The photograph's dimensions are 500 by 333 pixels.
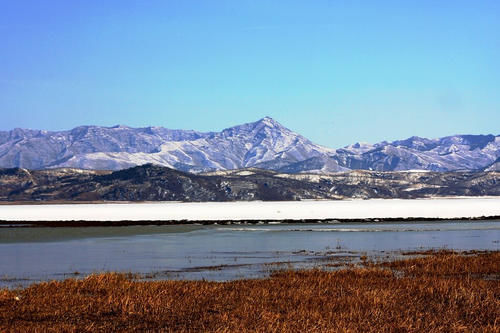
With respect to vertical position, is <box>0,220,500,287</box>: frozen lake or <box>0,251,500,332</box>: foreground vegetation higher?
<box>0,251,500,332</box>: foreground vegetation

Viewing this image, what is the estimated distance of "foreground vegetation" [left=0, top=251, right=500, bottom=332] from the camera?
741 inches

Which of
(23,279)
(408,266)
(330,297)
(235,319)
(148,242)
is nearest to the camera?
(235,319)

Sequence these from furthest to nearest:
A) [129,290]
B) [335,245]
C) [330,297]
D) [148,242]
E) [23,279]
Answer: [148,242]
[335,245]
[23,279]
[129,290]
[330,297]

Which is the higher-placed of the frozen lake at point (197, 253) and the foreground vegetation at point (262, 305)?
the foreground vegetation at point (262, 305)

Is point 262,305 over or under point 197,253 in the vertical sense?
over

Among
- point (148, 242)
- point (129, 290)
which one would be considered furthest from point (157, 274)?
point (148, 242)

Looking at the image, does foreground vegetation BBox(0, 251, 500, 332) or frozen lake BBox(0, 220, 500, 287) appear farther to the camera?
frozen lake BBox(0, 220, 500, 287)

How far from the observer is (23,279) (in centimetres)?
3303

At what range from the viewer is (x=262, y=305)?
874 inches

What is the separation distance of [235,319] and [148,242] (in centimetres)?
4368

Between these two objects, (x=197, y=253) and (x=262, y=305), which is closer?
(x=262, y=305)

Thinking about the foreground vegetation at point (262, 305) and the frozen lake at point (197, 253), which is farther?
the frozen lake at point (197, 253)

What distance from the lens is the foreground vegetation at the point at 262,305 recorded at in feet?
61.7

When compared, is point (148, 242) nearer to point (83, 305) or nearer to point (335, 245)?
point (335, 245)
